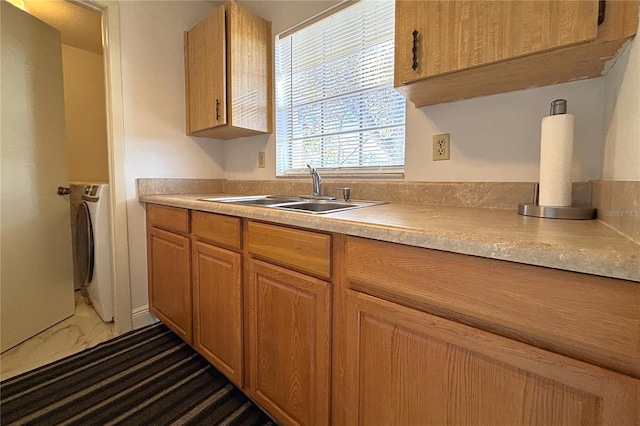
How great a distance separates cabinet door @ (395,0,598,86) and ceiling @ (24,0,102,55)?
212 centimetres

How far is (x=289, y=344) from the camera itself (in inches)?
41.5

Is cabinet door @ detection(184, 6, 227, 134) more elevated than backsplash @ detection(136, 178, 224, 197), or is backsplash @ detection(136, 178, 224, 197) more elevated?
cabinet door @ detection(184, 6, 227, 134)

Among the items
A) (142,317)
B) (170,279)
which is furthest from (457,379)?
(142,317)

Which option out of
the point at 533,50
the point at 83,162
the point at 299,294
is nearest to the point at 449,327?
the point at 299,294

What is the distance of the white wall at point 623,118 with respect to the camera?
662 mm

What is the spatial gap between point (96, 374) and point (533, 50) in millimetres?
2297

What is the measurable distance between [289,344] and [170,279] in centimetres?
106

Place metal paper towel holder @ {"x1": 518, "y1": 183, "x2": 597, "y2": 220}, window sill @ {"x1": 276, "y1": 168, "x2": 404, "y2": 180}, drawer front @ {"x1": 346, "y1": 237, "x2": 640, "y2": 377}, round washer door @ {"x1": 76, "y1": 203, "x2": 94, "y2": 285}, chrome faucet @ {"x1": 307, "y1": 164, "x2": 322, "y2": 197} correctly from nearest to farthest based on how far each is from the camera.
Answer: drawer front @ {"x1": 346, "y1": 237, "x2": 640, "y2": 377}
metal paper towel holder @ {"x1": 518, "y1": 183, "x2": 597, "y2": 220}
window sill @ {"x1": 276, "y1": 168, "x2": 404, "y2": 180}
chrome faucet @ {"x1": 307, "y1": 164, "x2": 322, "y2": 197}
round washer door @ {"x1": 76, "y1": 203, "x2": 94, "y2": 285}

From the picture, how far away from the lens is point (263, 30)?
2002 mm

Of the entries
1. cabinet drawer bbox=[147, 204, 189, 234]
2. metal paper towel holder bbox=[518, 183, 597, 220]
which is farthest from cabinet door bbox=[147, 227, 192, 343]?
metal paper towel holder bbox=[518, 183, 597, 220]

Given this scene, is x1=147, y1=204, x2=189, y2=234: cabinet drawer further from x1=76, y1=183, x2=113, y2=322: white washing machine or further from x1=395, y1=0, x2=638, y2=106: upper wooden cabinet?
A: x1=395, y1=0, x2=638, y2=106: upper wooden cabinet

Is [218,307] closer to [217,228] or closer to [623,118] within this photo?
[217,228]

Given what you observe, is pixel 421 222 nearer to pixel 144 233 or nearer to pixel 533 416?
pixel 533 416

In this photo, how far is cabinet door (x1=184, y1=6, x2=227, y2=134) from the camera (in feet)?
6.04
